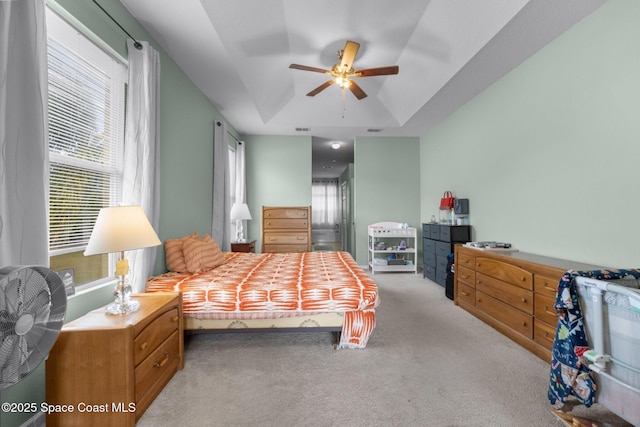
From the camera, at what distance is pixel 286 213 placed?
5594 millimetres

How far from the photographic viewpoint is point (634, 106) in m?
2.09

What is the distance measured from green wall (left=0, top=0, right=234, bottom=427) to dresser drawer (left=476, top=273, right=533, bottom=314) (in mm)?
3552

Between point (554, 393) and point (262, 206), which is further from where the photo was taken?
point (262, 206)

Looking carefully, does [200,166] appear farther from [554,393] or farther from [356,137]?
[554,393]

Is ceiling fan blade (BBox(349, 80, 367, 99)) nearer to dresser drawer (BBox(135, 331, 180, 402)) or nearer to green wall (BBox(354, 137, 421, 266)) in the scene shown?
green wall (BBox(354, 137, 421, 266))

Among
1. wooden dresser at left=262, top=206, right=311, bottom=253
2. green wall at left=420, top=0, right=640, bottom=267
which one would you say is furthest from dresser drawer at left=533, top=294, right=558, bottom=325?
wooden dresser at left=262, top=206, right=311, bottom=253

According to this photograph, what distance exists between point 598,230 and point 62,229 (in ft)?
13.6

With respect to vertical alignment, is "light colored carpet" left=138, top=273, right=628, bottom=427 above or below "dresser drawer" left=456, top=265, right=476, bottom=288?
below

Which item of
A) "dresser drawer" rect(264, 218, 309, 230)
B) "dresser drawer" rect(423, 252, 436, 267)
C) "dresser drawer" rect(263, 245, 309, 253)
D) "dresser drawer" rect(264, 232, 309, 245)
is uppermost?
"dresser drawer" rect(264, 218, 309, 230)

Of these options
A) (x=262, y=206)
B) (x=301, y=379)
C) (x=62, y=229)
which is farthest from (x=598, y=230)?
(x=262, y=206)

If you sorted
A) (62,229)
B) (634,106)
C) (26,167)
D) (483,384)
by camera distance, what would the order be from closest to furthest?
(26,167)
(62,229)
(483,384)
(634,106)

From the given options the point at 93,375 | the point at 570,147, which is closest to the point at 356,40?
the point at 570,147

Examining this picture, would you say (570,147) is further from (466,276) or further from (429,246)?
(429,246)

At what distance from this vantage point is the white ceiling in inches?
97.1
